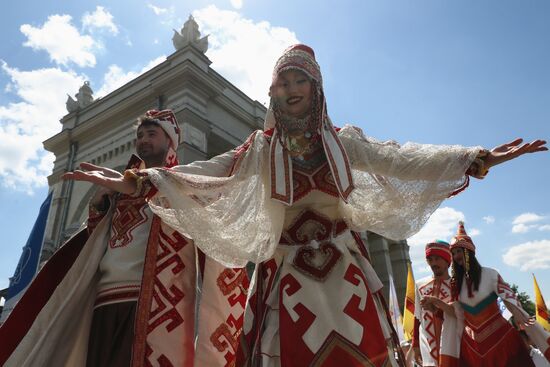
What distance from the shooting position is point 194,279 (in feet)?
8.41

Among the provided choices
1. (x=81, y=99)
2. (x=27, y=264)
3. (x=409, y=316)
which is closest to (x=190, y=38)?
(x=81, y=99)

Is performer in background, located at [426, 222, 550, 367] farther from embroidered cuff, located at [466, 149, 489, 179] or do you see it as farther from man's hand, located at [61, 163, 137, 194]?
man's hand, located at [61, 163, 137, 194]

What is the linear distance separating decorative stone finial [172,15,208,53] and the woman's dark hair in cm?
1012

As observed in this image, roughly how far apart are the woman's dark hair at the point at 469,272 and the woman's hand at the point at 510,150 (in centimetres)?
265

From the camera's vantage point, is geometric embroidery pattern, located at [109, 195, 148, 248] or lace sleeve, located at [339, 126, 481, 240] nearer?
lace sleeve, located at [339, 126, 481, 240]

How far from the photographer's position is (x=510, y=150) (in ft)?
5.74

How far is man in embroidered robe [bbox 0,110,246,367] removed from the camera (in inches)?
87.5

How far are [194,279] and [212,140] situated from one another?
10.5 m

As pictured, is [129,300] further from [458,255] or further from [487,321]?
[458,255]

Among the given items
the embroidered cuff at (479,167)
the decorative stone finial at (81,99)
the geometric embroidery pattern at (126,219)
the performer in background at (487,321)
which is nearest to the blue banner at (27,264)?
the geometric embroidery pattern at (126,219)

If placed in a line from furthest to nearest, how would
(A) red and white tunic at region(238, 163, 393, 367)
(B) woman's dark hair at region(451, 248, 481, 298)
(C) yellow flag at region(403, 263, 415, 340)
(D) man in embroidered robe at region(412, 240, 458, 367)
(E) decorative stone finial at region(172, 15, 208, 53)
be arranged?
(E) decorative stone finial at region(172, 15, 208, 53)
(C) yellow flag at region(403, 263, 415, 340)
(B) woman's dark hair at region(451, 248, 481, 298)
(D) man in embroidered robe at region(412, 240, 458, 367)
(A) red and white tunic at region(238, 163, 393, 367)

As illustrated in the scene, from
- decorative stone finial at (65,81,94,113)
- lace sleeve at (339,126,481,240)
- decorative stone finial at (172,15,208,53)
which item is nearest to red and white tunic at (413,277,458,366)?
lace sleeve at (339,126,481,240)

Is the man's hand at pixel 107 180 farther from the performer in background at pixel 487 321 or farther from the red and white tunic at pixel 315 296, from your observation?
the performer in background at pixel 487 321

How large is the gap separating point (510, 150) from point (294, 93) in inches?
38.1
